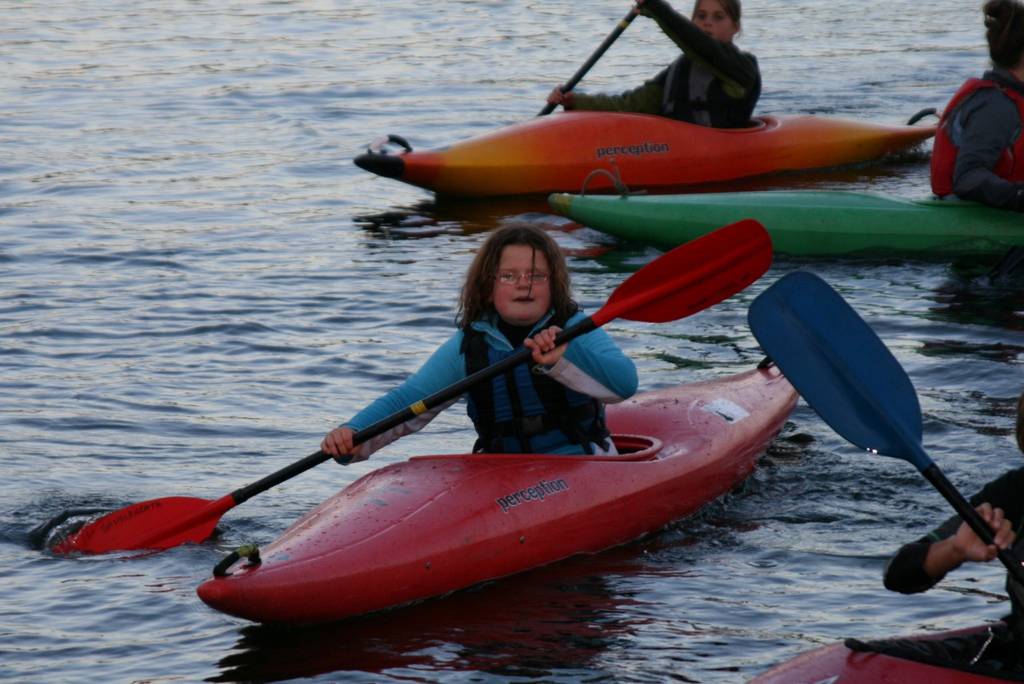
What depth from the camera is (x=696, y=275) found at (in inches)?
184

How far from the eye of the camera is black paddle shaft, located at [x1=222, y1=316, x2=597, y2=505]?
14.5ft

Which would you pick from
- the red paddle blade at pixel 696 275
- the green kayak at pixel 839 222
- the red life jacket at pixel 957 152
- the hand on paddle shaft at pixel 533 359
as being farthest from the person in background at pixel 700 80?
the hand on paddle shaft at pixel 533 359

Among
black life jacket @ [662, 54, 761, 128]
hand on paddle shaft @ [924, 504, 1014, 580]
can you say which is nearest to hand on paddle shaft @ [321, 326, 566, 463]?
hand on paddle shaft @ [924, 504, 1014, 580]

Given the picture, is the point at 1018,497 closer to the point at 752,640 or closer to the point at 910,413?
the point at 910,413

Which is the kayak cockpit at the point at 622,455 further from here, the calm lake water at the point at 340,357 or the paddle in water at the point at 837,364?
the paddle in water at the point at 837,364

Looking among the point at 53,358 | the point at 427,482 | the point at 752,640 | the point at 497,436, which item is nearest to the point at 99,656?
the point at 427,482

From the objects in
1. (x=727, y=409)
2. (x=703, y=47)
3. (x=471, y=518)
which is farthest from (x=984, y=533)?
(x=703, y=47)

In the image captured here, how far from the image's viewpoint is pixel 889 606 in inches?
170

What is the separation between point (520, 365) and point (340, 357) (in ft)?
7.67

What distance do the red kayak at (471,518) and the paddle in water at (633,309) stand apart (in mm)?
207

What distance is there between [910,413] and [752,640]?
0.88 meters

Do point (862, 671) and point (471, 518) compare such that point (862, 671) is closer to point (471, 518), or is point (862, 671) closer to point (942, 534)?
point (942, 534)

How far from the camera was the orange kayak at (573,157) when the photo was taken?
9.38m

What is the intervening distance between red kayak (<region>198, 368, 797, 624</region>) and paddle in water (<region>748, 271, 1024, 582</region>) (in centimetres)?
116
